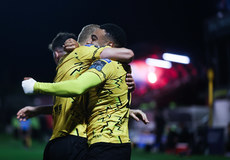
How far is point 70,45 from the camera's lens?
408cm

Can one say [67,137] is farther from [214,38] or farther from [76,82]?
[214,38]

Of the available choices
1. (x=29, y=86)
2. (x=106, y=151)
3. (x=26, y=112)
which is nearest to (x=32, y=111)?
(x=26, y=112)

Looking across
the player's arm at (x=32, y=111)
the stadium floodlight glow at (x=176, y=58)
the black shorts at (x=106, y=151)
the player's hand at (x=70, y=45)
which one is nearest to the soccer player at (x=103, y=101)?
the black shorts at (x=106, y=151)

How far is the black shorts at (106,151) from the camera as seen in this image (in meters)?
3.45

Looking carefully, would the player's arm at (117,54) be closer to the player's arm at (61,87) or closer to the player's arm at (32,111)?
the player's arm at (61,87)

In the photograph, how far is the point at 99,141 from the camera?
3488mm

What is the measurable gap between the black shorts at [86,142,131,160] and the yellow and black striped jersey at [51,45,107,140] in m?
0.29

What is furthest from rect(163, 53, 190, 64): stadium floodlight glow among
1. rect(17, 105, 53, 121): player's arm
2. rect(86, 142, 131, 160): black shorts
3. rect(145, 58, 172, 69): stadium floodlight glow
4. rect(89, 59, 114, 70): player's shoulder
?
rect(86, 142, 131, 160): black shorts

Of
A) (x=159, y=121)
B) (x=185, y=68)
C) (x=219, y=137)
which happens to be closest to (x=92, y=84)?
(x=219, y=137)

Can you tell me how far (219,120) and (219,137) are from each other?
20.5ft

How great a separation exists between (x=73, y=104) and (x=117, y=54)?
643mm

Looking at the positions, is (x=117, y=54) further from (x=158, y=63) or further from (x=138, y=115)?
(x=158, y=63)

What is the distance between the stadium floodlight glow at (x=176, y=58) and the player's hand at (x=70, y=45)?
34.3 metres

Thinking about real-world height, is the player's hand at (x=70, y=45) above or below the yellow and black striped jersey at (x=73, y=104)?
above
